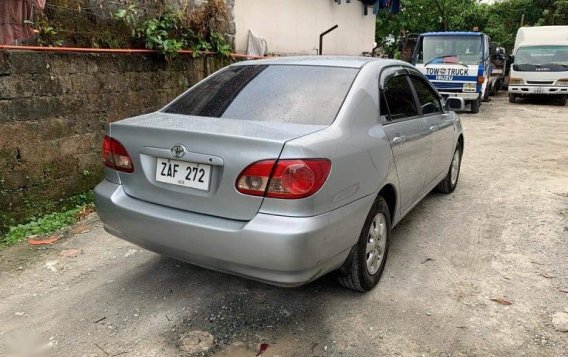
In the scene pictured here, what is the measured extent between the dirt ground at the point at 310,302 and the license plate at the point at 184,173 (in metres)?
0.86

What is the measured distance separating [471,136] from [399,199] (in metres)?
6.71

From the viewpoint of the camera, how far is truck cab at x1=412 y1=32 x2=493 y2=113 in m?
12.0

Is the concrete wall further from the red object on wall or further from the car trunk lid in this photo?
the car trunk lid

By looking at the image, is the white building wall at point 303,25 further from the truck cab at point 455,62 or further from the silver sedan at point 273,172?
the silver sedan at point 273,172

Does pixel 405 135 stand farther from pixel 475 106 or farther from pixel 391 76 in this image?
pixel 475 106

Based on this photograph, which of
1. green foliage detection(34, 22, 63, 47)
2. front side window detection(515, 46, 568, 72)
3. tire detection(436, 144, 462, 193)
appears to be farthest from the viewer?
front side window detection(515, 46, 568, 72)

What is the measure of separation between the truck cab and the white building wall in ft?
7.12

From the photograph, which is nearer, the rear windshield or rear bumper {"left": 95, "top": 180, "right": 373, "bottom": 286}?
rear bumper {"left": 95, "top": 180, "right": 373, "bottom": 286}

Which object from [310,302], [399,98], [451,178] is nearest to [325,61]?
[399,98]

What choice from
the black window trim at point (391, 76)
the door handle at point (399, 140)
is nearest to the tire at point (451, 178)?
the black window trim at point (391, 76)

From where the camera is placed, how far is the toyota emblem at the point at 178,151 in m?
2.59

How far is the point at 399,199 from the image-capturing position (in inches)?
136

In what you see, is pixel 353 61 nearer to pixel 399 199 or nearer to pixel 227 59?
pixel 399 199

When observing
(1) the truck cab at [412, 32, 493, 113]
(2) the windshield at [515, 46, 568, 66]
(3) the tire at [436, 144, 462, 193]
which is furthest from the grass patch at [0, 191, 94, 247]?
(2) the windshield at [515, 46, 568, 66]
